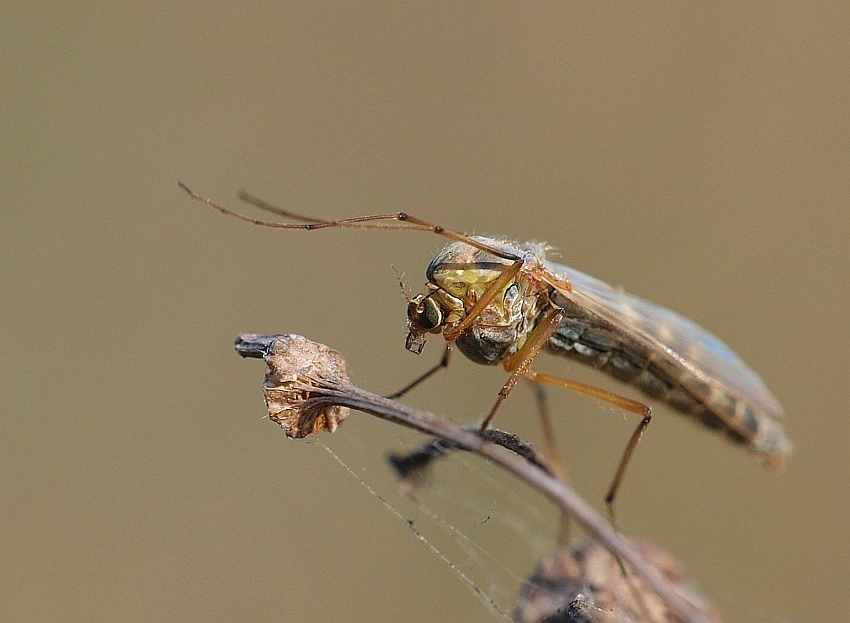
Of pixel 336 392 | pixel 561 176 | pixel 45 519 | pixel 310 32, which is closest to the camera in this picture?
pixel 336 392

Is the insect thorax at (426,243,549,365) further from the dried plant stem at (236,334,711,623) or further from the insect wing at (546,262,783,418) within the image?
the dried plant stem at (236,334,711,623)

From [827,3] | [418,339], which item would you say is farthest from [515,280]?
[827,3]

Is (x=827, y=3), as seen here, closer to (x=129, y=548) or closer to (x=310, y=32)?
(x=310, y=32)

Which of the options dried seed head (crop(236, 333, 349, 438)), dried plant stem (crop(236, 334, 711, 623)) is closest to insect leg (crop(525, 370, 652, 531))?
dried plant stem (crop(236, 334, 711, 623))

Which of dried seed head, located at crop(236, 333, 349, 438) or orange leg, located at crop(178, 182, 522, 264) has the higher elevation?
orange leg, located at crop(178, 182, 522, 264)

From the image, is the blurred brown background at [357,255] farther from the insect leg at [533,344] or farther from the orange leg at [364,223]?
the orange leg at [364,223]
